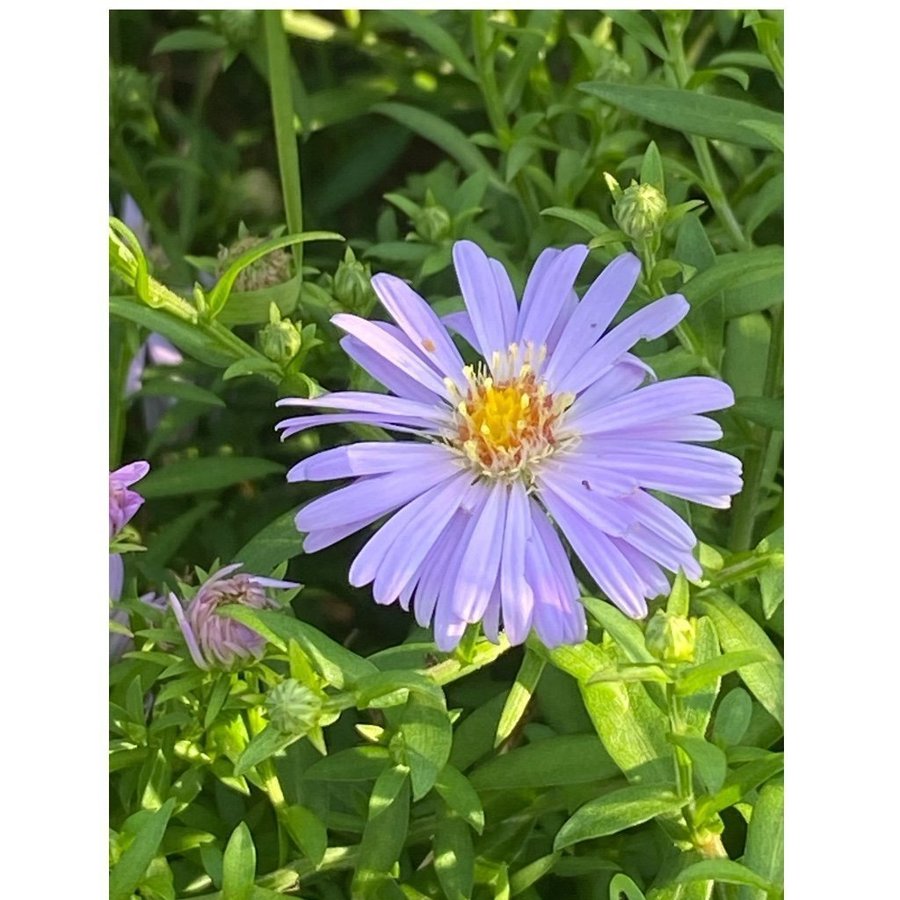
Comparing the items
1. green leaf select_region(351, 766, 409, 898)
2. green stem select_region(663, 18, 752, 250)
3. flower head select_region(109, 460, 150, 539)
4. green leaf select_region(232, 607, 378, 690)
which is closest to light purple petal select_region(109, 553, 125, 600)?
flower head select_region(109, 460, 150, 539)

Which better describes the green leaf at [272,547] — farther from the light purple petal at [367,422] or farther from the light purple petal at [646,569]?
the light purple petal at [646,569]

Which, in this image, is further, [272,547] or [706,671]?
[272,547]

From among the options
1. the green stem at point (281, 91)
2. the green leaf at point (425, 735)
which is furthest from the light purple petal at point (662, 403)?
the green stem at point (281, 91)

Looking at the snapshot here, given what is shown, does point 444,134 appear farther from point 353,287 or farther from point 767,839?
point 767,839

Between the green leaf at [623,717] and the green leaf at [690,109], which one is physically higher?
the green leaf at [690,109]

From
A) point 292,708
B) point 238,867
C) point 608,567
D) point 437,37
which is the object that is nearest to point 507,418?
point 608,567
